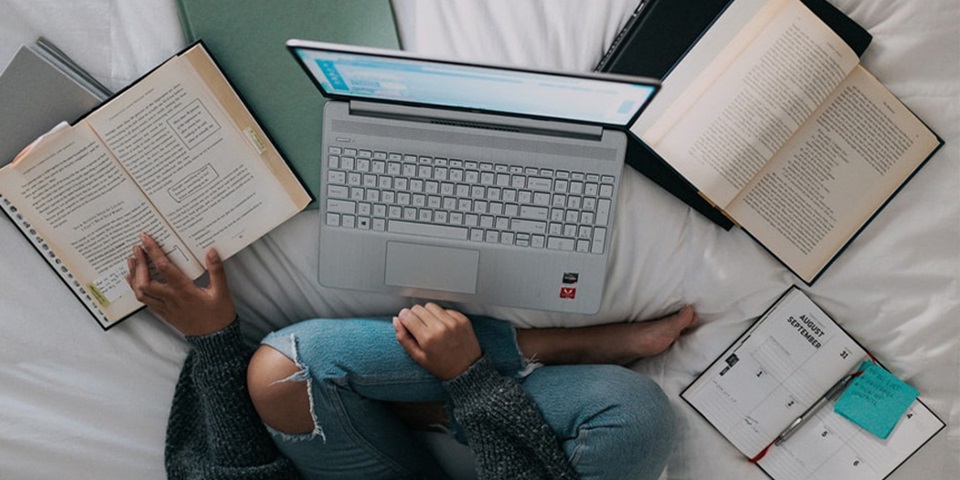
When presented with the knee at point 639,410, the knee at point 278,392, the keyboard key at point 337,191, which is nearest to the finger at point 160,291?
the knee at point 278,392

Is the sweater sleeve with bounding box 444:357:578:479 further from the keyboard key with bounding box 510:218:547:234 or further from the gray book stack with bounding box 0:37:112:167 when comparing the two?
the gray book stack with bounding box 0:37:112:167

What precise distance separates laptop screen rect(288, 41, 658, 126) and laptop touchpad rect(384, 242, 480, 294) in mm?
180

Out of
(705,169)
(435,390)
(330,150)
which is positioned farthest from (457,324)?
(705,169)

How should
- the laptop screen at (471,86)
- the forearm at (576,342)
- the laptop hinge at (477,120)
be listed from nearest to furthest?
the laptop screen at (471,86) < the laptop hinge at (477,120) < the forearm at (576,342)

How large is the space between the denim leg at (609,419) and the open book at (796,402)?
0.31 feet

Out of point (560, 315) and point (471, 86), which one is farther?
point (560, 315)

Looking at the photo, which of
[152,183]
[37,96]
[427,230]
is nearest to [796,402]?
[427,230]

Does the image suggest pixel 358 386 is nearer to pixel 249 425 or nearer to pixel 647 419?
pixel 249 425

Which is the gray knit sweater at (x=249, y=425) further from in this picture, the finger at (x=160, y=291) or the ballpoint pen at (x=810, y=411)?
the ballpoint pen at (x=810, y=411)

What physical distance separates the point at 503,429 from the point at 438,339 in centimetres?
14

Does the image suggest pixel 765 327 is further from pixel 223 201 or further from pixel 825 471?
pixel 223 201

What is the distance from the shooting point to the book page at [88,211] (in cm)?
104

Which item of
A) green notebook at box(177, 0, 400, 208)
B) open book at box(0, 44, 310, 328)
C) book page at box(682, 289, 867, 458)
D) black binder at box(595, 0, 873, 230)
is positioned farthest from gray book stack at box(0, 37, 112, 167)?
book page at box(682, 289, 867, 458)

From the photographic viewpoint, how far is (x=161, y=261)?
106cm
